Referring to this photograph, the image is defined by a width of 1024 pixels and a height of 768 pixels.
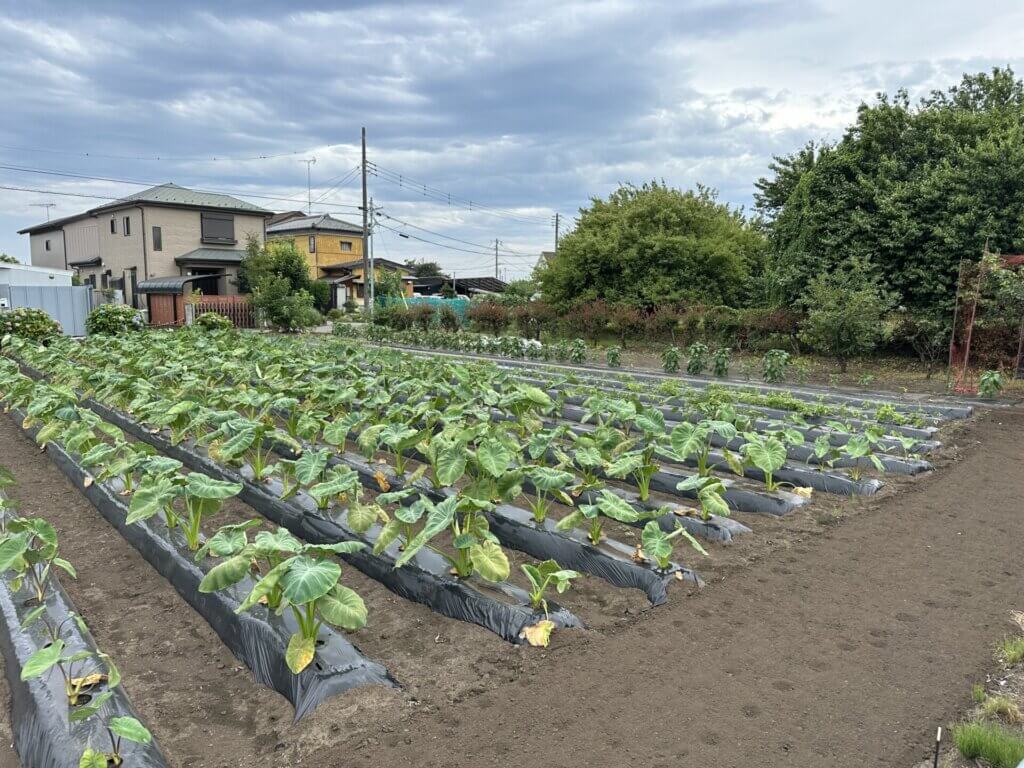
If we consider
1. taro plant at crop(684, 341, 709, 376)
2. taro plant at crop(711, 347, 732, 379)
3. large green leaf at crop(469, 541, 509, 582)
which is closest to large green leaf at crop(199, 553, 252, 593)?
large green leaf at crop(469, 541, 509, 582)

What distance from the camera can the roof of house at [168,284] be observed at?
2684 cm

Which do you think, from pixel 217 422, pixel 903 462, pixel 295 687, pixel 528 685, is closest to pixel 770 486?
pixel 903 462

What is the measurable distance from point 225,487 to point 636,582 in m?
2.22

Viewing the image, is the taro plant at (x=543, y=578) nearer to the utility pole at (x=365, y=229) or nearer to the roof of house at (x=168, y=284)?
the utility pole at (x=365, y=229)

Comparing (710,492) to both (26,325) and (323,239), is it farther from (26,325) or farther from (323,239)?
(323,239)

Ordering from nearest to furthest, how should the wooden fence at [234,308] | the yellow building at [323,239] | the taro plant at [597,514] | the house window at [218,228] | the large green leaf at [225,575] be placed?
the large green leaf at [225,575], the taro plant at [597,514], the wooden fence at [234,308], the house window at [218,228], the yellow building at [323,239]

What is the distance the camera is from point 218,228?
30.8 m

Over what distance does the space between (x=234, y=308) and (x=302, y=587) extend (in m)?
26.2

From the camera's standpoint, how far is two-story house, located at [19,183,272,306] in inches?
1141

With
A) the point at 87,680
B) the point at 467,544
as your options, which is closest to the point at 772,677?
the point at 467,544

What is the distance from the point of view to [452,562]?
3379mm

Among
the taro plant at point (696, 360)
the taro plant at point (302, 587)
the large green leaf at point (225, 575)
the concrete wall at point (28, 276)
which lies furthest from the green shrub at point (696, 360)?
the concrete wall at point (28, 276)

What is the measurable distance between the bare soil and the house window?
29807 mm

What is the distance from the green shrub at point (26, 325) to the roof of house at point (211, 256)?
14.0 meters
